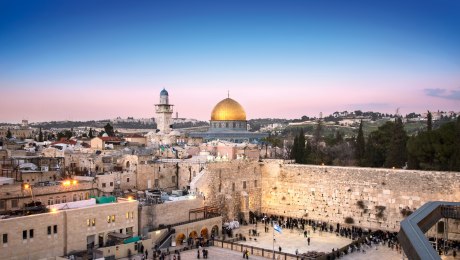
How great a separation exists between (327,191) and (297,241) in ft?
19.1

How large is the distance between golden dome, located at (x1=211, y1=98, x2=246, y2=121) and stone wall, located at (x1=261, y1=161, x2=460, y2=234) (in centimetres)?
1470

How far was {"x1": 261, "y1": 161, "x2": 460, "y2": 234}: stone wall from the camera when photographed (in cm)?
2733

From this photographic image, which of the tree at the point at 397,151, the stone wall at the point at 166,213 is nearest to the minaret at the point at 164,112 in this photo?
the tree at the point at 397,151

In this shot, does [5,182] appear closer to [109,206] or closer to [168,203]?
[109,206]

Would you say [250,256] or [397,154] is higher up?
[397,154]

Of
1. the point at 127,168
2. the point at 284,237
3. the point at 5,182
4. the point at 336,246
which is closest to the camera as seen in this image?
the point at 5,182

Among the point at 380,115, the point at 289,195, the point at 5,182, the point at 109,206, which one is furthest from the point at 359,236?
the point at 380,115

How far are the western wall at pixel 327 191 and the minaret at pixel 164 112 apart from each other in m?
22.2

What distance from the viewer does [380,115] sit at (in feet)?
465

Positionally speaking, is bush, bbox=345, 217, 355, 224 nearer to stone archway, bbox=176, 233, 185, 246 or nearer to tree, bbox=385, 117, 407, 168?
tree, bbox=385, 117, 407, 168

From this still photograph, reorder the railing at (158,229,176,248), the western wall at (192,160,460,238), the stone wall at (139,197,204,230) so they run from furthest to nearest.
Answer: the western wall at (192,160,460,238) < the stone wall at (139,197,204,230) < the railing at (158,229,176,248)

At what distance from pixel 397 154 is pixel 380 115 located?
363 ft

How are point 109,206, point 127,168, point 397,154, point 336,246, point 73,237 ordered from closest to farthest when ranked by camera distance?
point 73,237 < point 109,206 < point 336,246 < point 127,168 < point 397,154

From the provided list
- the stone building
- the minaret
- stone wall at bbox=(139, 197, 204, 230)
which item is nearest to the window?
the stone building
